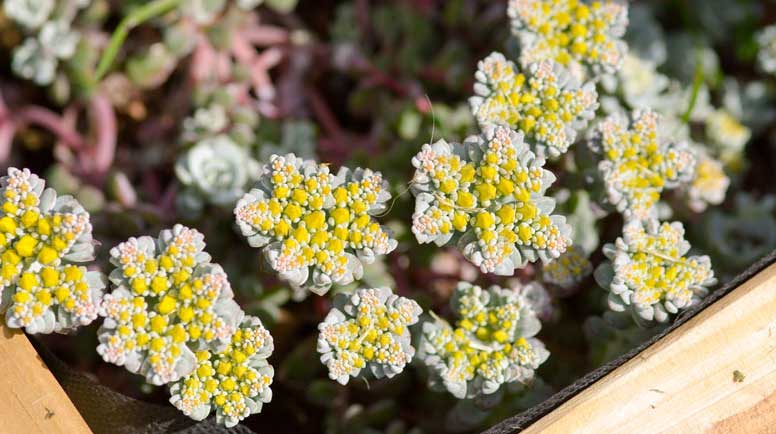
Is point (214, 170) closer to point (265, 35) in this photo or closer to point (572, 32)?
point (265, 35)

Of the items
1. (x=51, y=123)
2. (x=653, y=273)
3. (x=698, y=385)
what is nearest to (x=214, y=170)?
(x=51, y=123)

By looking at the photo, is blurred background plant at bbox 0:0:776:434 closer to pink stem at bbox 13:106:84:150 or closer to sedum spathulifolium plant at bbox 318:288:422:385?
pink stem at bbox 13:106:84:150

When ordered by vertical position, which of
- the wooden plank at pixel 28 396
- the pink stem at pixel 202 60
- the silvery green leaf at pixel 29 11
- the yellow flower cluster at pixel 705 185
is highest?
the silvery green leaf at pixel 29 11

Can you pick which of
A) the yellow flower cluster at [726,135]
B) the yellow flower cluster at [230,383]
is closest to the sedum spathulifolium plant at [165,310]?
the yellow flower cluster at [230,383]

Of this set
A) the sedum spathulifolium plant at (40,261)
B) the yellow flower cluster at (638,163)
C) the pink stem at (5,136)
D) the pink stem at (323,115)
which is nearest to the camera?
the sedum spathulifolium plant at (40,261)

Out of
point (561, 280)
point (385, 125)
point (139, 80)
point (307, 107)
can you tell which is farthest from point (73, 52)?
point (561, 280)

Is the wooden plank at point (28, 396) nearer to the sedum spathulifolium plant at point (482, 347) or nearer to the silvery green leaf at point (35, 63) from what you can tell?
the sedum spathulifolium plant at point (482, 347)

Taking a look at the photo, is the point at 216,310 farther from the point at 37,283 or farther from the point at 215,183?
the point at 215,183
